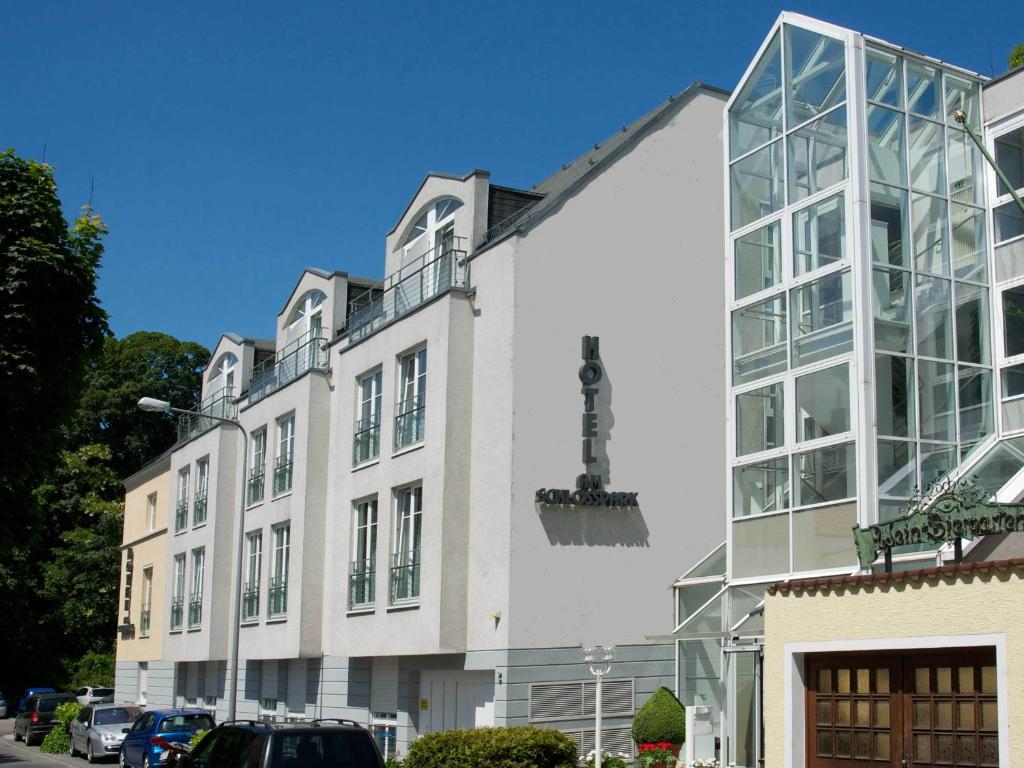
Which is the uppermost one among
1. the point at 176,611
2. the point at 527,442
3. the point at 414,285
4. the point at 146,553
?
the point at 414,285

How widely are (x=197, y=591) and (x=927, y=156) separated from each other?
2702cm

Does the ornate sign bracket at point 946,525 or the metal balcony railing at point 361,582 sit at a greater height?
the ornate sign bracket at point 946,525

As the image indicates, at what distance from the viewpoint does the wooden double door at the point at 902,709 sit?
558 inches

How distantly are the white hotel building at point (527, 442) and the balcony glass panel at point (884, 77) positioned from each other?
5865 mm

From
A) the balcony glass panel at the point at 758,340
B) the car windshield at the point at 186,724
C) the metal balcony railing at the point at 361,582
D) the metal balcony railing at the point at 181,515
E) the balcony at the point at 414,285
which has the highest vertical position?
the balcony at the point at 414,285

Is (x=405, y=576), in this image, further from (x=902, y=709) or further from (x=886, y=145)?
(x=902, y=709)

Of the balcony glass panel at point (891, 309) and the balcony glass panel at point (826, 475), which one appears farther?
the balcony glass panel at point (891, 309)

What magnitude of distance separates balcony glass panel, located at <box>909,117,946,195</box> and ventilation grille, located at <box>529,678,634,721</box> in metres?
10.2

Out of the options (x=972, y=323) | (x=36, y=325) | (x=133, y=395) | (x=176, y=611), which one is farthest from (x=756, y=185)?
(x=133, y=395)

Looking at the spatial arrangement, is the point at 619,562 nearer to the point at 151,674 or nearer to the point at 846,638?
the point at 846,638

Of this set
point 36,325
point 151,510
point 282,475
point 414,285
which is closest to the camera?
point 36,325

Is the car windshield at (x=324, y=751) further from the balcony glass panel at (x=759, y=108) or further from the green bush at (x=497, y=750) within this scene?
the balcony glass panel at (x=759, y=108)

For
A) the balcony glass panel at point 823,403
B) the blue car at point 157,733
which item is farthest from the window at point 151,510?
the balcony glass panel at point 823,403

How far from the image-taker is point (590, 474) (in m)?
24.5
